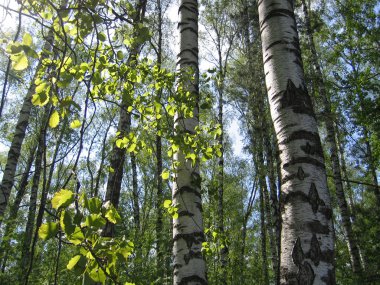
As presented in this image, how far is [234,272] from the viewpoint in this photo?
31.2ft

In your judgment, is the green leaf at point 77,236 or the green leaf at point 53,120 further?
the green leaf at point 53,120

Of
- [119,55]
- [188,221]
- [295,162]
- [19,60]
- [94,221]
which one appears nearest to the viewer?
[94,221]

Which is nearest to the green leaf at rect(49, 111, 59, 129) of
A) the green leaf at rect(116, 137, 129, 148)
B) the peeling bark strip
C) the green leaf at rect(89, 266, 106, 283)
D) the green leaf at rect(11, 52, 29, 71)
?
the green leaf at rect(11, 52, 29, 71)

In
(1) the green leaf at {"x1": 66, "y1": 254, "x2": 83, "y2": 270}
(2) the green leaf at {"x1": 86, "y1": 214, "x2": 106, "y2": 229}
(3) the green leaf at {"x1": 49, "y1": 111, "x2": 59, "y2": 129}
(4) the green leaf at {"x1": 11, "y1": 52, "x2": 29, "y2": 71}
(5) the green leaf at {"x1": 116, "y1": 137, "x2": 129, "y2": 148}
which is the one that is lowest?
(1) the green leaf at {"x1": 66, "y1": 254, "x2": 83, "y2": 270}

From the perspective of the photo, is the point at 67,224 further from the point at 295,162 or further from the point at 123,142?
the point at 123,142

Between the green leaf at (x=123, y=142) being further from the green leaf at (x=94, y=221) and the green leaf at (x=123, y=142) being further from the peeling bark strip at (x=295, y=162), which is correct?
the green leaf at (x=94, y=221)

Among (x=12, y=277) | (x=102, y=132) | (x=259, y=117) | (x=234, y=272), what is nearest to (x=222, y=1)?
(x=259, y=117)

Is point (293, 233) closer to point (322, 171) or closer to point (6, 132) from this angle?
point (322, 171)

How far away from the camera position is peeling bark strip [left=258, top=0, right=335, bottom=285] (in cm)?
151

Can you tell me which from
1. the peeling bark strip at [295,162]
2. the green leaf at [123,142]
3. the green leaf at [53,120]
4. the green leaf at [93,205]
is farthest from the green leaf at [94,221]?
the green leaf at [123,142]

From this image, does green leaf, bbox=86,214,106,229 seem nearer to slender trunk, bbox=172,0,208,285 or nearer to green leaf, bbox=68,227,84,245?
green leaf, bbox=68,227,84,245

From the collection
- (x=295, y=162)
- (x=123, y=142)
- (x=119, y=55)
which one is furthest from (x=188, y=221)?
(x=119, y=55)

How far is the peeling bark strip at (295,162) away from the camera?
151 cm

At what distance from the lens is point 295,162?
1.72m
